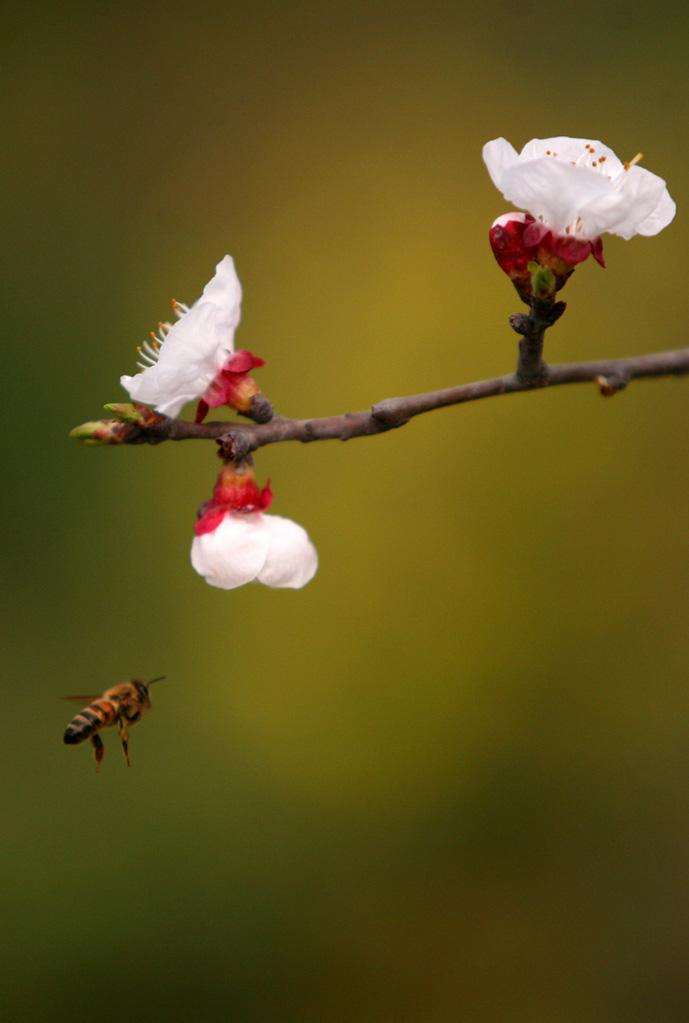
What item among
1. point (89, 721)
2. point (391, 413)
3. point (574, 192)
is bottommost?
point (89, 721)

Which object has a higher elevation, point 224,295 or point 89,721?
point 224,295

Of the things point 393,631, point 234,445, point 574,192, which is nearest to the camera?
point 574,192

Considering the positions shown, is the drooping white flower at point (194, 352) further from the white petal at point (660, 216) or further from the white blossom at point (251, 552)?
the white petal at point (660, 216)

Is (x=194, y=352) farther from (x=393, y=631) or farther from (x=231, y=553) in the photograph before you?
(x=393, y=631)

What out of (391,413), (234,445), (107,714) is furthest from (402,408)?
(107,714)

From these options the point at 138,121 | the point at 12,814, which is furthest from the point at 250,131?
the point at 12,814

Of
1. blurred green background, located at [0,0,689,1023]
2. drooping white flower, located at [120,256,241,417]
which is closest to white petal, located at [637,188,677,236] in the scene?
drooping white flower, located at [120,256,241,417]
